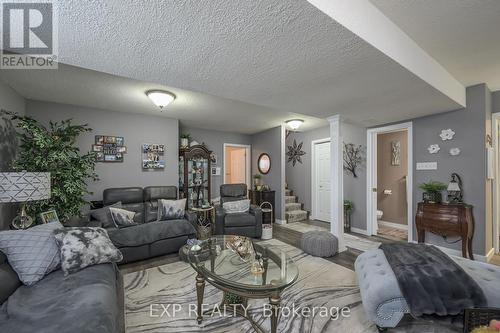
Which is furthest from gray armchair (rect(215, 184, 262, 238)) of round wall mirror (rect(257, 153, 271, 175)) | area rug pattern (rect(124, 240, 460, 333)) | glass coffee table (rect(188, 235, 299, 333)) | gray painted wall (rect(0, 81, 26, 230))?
gray painted wall (rect(0, 81, 26, 230))

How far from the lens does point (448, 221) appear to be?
3.01 m

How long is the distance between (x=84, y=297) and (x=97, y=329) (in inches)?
15.0

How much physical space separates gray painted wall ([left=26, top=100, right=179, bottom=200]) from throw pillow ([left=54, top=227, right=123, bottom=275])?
2.29 metres

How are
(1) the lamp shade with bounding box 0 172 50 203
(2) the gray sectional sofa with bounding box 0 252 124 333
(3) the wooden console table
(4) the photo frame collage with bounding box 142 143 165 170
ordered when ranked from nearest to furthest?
1. (2) the gray sectional sofa with bounding box 0 252 124 333
2. (1) the lamp shade with bounding box 0 172 50 203
3. (3) the wooden console table
4. (4) the photo frame collage with bounding box 142 143 165 170

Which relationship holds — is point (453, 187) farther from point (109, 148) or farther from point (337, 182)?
point (109, 148)

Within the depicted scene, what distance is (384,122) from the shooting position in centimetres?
390

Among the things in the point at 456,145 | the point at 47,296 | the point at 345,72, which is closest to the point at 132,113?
the point at 47,296

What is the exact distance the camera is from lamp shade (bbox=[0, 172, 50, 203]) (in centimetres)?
173

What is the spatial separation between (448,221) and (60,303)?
14.1 ft

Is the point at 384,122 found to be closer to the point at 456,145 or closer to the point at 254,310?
the point at 456,145

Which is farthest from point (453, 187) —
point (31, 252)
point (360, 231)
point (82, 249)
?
point (31, 252)

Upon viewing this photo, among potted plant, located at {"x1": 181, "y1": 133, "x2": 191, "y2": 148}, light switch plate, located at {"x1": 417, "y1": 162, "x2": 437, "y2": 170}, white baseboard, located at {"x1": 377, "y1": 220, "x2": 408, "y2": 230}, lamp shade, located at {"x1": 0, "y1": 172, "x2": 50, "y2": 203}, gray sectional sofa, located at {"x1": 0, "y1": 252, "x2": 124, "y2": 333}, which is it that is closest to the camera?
gray sectional sofa, located at {"x1": 0, "y1": 252, "x2": 124, "y2": 333}
